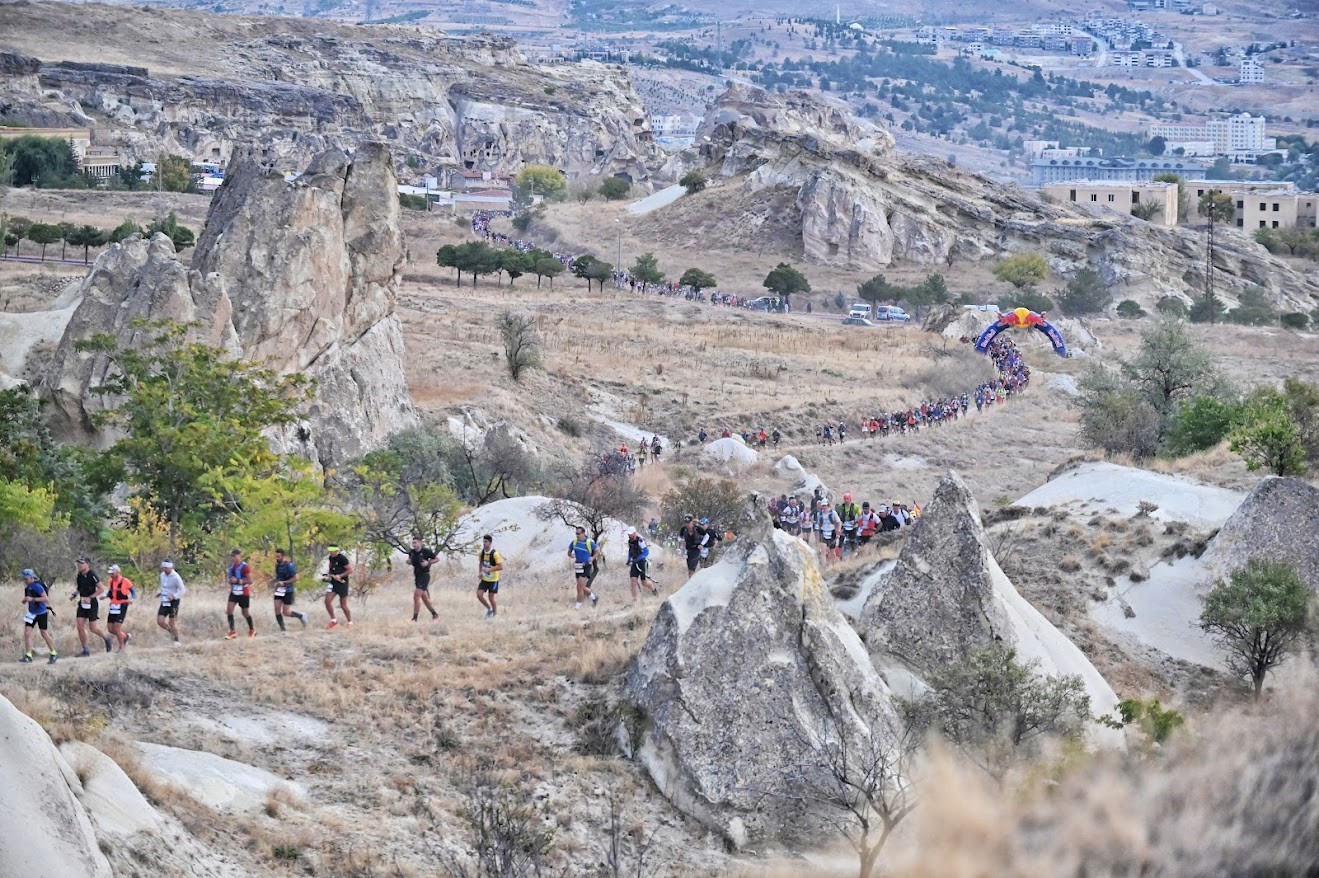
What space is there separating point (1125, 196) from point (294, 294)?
9644 centimetres

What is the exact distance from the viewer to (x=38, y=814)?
11.2 metres

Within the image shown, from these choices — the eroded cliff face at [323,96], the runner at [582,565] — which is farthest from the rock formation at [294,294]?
the eroded cliff face at [323,96]

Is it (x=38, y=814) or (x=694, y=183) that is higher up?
(x=38, y=814)

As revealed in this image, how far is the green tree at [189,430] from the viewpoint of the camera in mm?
26469

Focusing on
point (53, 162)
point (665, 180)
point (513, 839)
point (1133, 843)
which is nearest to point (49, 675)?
point (513, 839)

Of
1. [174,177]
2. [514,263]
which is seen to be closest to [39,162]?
[174,177]

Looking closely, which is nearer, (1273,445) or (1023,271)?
(1273,445)

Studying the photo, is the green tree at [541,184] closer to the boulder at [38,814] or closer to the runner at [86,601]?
the runner at [86,601]

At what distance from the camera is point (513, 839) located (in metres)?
13.0

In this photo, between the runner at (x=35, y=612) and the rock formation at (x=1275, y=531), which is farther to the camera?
the rock formation at (x=1275, y=531)

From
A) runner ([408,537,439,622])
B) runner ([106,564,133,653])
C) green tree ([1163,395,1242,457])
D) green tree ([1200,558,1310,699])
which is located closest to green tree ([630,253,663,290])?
green tree ([1163,395,1242,457])

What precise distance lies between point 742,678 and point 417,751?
3.16 metres

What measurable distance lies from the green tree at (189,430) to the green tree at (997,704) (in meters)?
12.6

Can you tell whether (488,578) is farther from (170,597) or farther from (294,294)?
(294,294)
